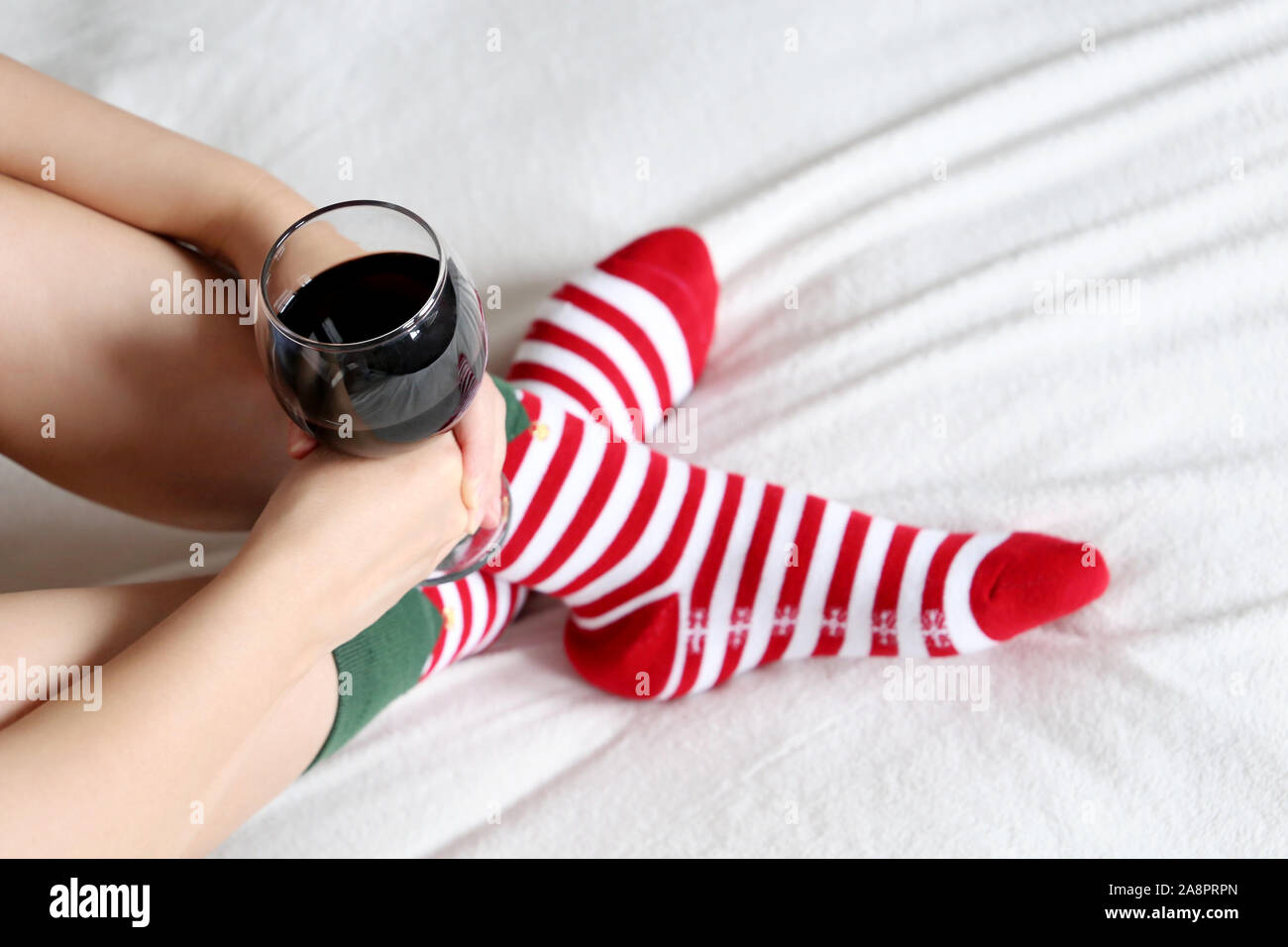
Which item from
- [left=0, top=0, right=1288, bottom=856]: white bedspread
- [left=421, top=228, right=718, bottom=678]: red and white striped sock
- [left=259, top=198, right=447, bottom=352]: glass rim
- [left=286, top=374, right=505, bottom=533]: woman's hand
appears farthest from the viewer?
[left=421, top=228, right=718, bottom=678]: red and white striped sock

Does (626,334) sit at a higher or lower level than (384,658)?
higher

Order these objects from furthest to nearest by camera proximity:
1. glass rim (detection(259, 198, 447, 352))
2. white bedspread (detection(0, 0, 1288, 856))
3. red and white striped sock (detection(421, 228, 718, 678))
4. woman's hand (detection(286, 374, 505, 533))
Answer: red and white striped sock (detection(421, 228, 718, 678)) < white bedspread (detection(0, 0, 1288, 856)) < woman's hand (detection(286, 374, 505, 533)) < glass rim (detection(259, 198, 447, 352))

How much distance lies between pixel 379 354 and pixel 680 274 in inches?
19.4

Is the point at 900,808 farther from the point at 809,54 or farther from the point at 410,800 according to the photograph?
the point at 809,54

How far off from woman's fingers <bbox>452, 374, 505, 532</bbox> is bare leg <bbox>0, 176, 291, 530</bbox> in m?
0.15

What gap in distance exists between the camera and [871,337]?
3.04 ft

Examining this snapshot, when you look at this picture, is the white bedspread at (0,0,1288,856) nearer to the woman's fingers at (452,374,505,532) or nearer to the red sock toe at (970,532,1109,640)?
the red sock toe at (970,532,1109,640)

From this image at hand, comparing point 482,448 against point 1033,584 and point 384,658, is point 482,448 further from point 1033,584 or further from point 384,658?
point 1033,584

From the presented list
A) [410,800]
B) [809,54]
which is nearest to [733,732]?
[410,800]

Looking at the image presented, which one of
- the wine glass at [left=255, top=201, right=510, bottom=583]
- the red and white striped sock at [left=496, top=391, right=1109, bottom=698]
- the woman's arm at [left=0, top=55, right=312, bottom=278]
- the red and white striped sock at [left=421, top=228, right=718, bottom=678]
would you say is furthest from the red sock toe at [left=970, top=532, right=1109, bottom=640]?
the woman's arm at [left=0, top=55, right=312, bottom=278]

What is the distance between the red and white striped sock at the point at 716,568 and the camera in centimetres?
81

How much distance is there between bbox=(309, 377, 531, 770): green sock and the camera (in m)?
0.76

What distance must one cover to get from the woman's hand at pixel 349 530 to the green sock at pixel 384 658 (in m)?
0.13

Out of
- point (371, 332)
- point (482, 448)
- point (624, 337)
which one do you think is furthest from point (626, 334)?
point (371, 332)
